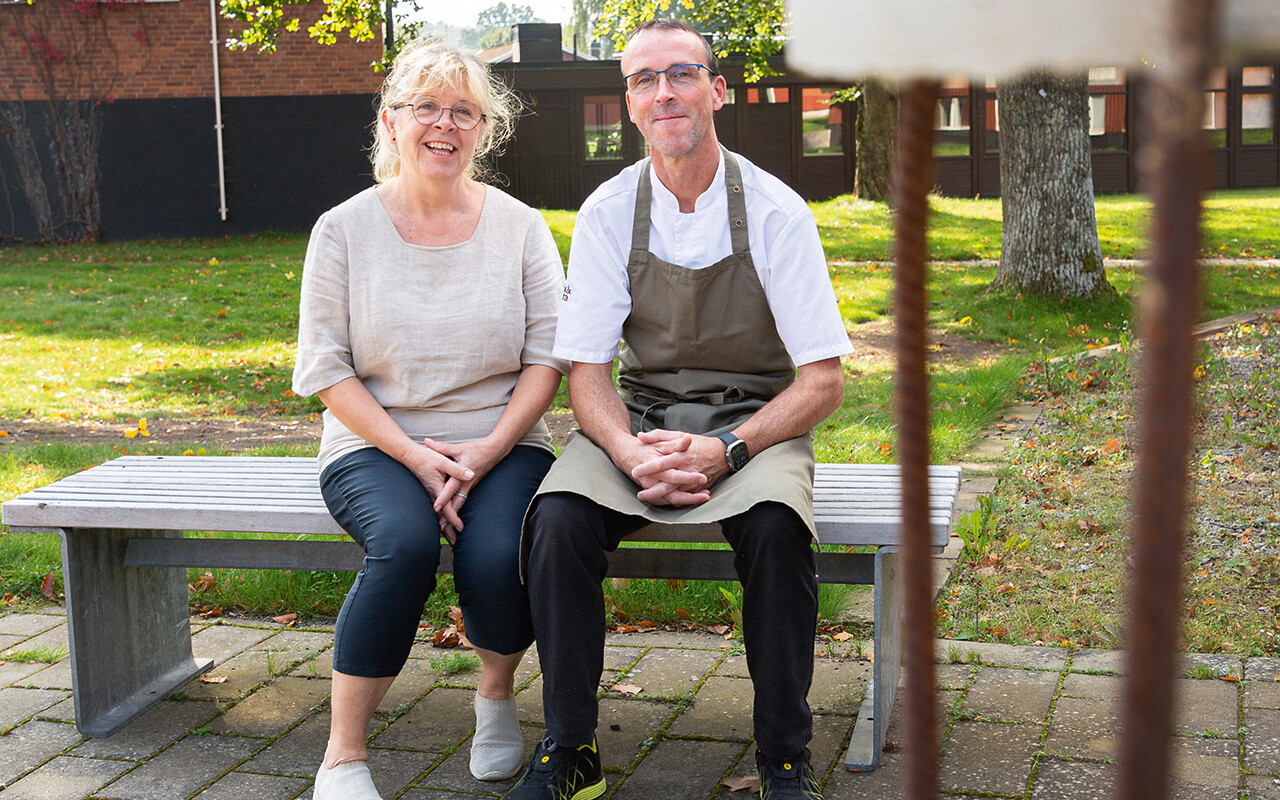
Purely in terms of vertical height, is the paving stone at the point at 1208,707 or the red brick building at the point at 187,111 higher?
the red brick building at the point at 187,111

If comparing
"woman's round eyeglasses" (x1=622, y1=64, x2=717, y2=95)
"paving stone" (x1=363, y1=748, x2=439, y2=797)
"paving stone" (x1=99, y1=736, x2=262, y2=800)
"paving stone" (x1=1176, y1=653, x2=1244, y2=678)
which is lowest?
"paving stone" (x1=363, y1=748, x2=439, y2=797)

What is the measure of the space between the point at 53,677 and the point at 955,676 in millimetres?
2526

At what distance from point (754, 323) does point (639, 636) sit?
120 centimetres

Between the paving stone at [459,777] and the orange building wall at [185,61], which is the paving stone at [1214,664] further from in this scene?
the orange building wall at [185,61]

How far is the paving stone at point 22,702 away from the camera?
10.4 feet

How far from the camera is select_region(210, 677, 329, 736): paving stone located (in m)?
3.11

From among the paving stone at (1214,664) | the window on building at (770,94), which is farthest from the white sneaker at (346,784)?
the window on building at (770,94)

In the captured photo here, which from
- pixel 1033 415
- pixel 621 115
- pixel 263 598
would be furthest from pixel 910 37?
pixel 621 115

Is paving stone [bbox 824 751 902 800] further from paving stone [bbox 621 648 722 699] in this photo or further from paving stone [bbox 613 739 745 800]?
paving stone [bbox 621 648 722 699]

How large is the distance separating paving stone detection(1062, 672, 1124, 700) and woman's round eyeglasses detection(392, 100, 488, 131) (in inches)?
83.4

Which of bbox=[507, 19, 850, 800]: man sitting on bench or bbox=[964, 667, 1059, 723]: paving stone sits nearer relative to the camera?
bbox=[507, 19, 850, 800]: man sitting on bench

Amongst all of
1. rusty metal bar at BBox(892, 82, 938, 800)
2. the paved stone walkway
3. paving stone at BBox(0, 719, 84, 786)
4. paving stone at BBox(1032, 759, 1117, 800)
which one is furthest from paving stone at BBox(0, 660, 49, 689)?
rusty metal bar at BBox(892, 82, 938, 800)

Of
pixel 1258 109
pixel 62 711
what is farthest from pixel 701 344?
pixel 1258 109

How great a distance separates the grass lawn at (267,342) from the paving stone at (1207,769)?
121 centimetres
